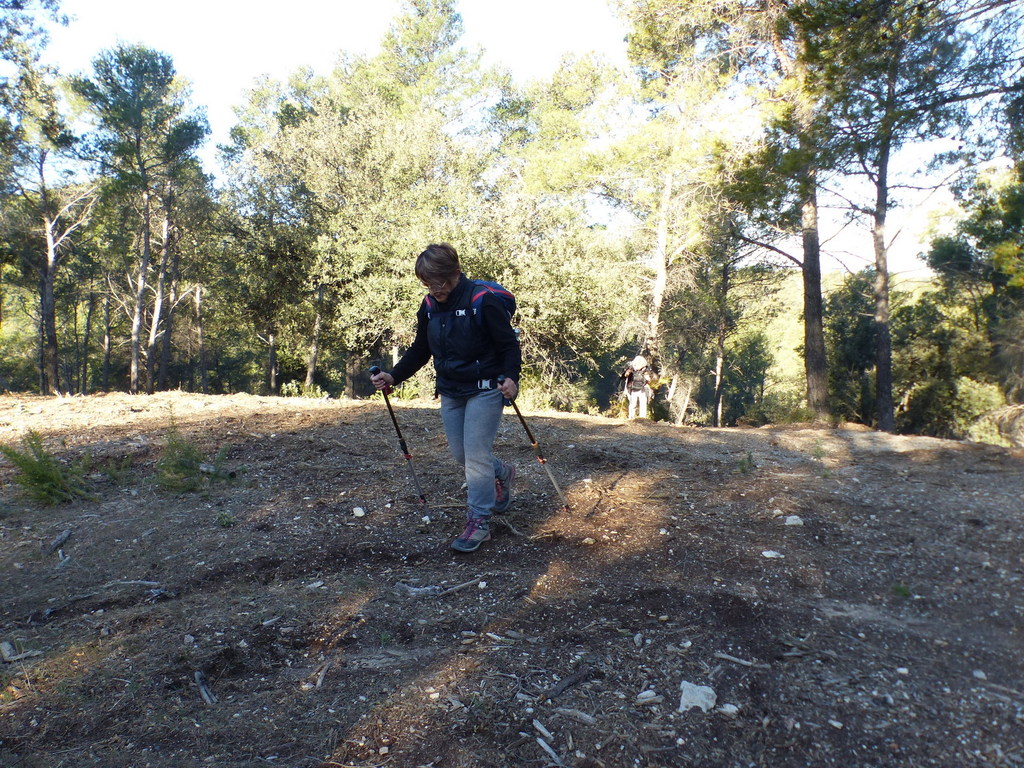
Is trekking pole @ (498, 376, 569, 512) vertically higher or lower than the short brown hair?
lower

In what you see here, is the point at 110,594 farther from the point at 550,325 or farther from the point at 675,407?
the point at 675,407

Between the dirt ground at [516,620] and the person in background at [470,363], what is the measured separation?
0.49 metres

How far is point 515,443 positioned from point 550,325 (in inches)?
426

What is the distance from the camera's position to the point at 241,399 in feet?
29.9

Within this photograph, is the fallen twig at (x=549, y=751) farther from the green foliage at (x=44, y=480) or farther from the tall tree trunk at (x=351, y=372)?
the tall tree trunk at (x=351, y=372)

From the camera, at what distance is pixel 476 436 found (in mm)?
3973

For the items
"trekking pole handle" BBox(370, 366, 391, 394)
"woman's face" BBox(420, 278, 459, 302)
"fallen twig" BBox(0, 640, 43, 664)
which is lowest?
"fallen twig" BBox(0, 640, 43, 664)

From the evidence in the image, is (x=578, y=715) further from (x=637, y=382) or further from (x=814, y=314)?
(x=814, y=314)

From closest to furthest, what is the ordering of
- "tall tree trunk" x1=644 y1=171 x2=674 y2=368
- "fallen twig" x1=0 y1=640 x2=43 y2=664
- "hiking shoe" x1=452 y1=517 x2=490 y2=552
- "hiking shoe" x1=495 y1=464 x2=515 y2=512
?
"fallen twig" x1=0 y1=640 x2=43 y2=664, "hiking shoe" x1=452 y1=517 x2=490 y2=552, "hiking shoe" x1=495 y1=464 x2=515 y2=512, "tall tree trunk" x1=644 y1=171 x2=674 y2=368

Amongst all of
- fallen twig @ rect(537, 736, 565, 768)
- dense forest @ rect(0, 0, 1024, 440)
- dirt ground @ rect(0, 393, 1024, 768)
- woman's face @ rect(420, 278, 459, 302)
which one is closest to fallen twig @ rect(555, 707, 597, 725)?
dirt ground @ rect(0, 393, 1024, 768)

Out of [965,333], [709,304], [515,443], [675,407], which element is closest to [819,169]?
[515,443]

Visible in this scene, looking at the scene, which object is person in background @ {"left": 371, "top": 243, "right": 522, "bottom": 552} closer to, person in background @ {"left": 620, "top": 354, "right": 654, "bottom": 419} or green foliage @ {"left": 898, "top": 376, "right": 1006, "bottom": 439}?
person in background @ {"left": 620, "top": 354, "right": 654, "bottom": 419}

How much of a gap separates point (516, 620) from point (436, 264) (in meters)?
2.04

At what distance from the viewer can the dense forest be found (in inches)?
348
